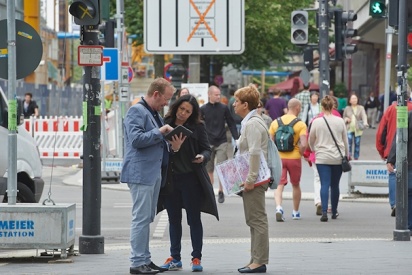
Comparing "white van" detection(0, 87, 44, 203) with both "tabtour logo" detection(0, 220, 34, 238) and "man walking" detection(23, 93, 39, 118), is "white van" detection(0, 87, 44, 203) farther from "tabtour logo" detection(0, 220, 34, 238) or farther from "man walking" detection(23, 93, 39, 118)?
A: "man walking" detection(23, 93, 39, 118)

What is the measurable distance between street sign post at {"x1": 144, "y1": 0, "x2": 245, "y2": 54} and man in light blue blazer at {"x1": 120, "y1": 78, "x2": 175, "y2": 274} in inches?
468

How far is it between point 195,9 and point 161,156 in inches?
506

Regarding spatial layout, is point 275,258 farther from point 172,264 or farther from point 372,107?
point 372,107

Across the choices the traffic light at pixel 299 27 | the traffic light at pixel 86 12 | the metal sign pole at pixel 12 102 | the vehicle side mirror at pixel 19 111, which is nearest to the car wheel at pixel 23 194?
the vehicle side mirror at pixel 19 111

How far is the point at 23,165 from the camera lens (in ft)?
49.5

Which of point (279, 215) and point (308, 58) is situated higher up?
point (308, 58)

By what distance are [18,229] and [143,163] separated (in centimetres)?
176

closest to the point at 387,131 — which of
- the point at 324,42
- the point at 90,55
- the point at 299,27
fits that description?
the point at 90,55

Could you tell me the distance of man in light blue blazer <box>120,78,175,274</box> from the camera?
1079 cm

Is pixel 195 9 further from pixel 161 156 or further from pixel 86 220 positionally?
pixel 161 156

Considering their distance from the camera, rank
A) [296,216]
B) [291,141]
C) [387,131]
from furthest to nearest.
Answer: [296,216], [291,141], [387,131]

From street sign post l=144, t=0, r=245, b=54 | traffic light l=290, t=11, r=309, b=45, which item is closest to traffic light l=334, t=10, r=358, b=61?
traffic light l=290, t=11, r=309, b=45

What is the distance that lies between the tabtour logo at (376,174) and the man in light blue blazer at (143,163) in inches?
436

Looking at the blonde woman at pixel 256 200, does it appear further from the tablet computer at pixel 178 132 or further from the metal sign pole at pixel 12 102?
the metal sign pole at pixel 12 102
